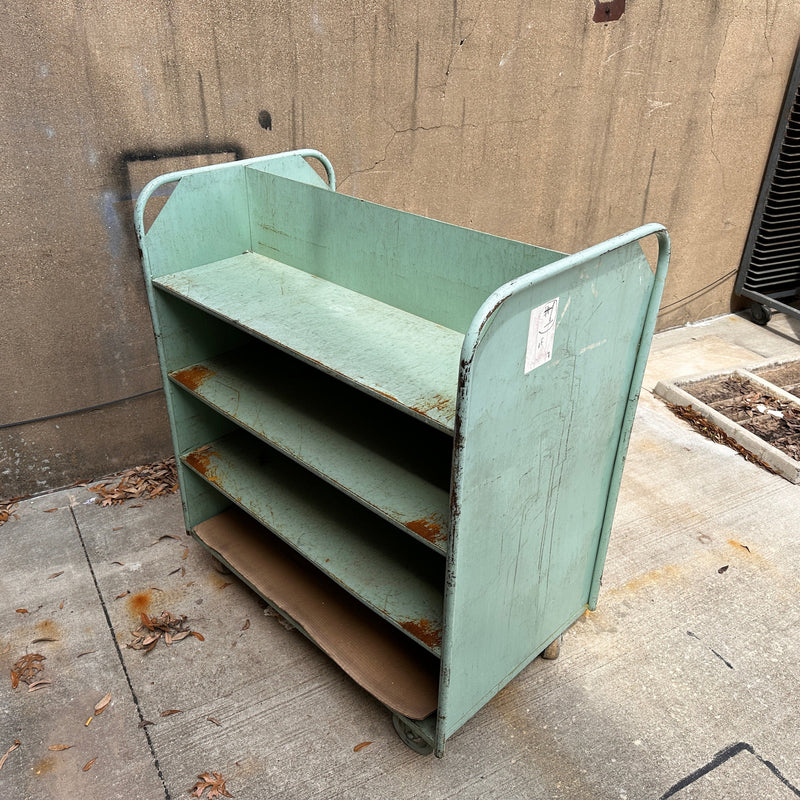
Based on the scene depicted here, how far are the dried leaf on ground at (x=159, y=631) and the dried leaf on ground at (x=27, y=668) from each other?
0.35 meters

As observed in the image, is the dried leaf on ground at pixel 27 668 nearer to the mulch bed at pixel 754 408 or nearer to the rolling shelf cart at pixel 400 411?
the rolling shelf cart at pixel 400 411

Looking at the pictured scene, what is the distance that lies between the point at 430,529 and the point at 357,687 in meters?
1.01

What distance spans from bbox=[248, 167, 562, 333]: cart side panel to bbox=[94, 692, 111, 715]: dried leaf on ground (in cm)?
184

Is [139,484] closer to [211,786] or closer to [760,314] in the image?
[211,786]

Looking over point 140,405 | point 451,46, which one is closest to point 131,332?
point 140,405

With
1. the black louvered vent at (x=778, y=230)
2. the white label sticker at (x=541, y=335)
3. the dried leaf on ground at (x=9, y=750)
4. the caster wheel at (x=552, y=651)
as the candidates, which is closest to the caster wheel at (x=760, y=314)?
the black louvered vent at (x=778, y=230)

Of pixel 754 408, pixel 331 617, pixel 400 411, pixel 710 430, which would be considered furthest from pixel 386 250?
pixel 754 408

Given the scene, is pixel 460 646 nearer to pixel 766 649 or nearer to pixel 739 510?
pixel 766 649

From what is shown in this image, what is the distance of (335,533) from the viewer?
2.86m

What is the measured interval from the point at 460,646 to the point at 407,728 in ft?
1.73

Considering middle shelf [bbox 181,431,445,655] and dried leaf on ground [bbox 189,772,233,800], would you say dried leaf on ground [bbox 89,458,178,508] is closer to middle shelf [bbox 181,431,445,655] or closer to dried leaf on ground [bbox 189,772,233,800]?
middle shelf [bbox 181,431,445,655]

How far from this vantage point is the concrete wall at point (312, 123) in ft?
10.7

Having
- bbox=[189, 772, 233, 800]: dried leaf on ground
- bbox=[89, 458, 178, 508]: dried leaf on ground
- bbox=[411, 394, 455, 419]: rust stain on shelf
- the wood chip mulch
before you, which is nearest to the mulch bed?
the wood chip mulch

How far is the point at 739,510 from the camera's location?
12.7ft
